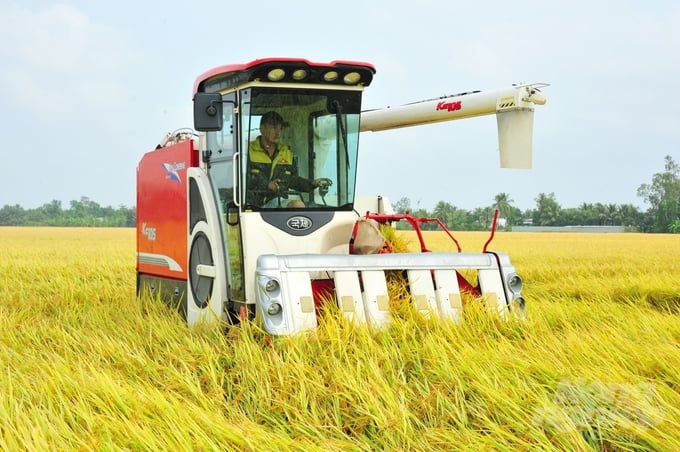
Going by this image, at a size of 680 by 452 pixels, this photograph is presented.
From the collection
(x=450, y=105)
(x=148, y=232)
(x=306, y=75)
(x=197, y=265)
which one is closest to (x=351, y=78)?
(x=306, y=75)

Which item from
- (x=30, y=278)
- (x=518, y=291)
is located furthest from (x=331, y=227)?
(x=30, y=278)

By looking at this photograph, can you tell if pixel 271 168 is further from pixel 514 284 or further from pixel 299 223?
pixel 514 284

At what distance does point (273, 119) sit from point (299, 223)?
2.78 feet

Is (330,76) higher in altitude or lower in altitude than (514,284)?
higher

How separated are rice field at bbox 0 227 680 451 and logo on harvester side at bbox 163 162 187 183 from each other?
5.12 feet

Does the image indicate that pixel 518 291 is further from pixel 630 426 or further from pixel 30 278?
pixel 30 278

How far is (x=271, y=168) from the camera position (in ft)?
20.9

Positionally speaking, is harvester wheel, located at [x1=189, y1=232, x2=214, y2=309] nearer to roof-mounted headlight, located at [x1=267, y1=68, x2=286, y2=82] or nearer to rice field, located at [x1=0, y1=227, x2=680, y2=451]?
rice field, located at [x1=0, y1=227, x2=680, y2=451]

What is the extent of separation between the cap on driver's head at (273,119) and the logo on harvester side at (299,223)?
0.75 m

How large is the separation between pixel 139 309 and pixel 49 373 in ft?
8.08

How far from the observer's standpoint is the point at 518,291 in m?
6.61

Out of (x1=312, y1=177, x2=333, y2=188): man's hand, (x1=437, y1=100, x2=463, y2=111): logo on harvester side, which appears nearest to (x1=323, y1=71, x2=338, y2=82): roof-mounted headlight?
(x1=312, y1=177, x2=333, y2=188): man's hand

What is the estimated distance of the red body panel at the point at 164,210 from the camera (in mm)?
7590

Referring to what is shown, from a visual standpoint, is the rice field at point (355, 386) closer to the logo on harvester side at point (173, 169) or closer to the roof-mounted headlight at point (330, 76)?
the logo on harvester side at point (173, 169)
